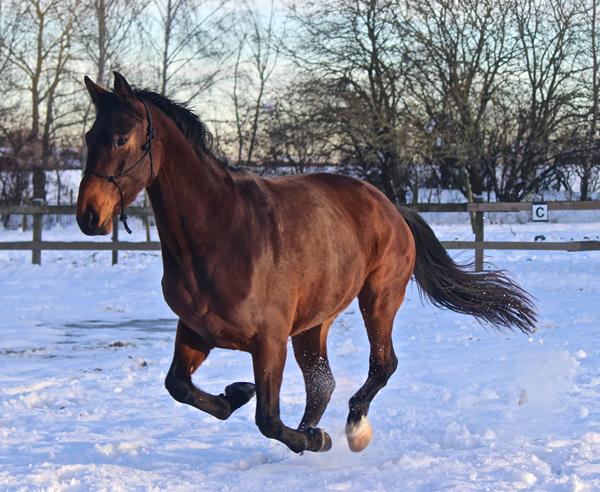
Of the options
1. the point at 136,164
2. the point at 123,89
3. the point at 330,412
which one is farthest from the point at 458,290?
the point at 123,89

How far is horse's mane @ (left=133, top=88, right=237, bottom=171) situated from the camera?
3.92 m

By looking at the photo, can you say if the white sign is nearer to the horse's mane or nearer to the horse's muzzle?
the horse's mane

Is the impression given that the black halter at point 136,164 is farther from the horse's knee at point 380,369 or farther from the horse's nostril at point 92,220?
the horse's knee at point 380,369

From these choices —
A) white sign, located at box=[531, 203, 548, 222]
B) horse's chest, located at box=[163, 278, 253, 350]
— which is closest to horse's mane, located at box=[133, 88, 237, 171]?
horse's chest, located at box=[163, 278, 253, 350]

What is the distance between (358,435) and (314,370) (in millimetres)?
483

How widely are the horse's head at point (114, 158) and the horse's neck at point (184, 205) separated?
10 centimetres

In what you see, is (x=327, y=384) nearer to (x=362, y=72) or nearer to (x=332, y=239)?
(x=332, y=239)

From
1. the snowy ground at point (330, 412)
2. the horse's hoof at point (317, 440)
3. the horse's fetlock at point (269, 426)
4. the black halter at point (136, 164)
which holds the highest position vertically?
the black halter at point (136, 164)

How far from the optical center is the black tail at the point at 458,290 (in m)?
5.64

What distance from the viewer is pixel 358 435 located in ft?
14.4

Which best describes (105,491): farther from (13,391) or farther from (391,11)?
(391,11)

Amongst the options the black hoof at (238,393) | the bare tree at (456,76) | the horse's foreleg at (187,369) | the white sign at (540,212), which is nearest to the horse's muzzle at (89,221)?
the horse's foreleg at (187,369)

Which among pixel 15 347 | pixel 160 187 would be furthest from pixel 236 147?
pixel 160 187

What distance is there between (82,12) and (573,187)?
45.4ft
